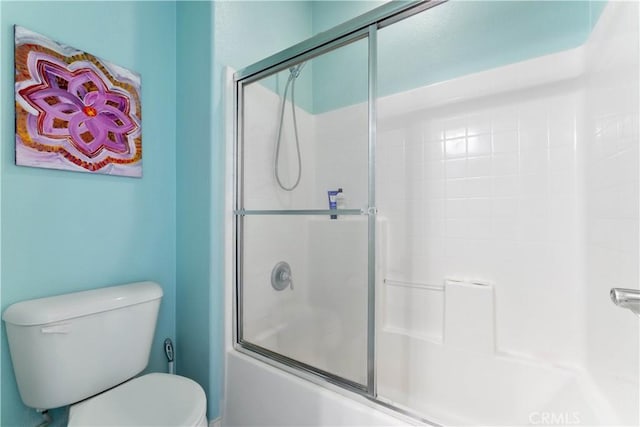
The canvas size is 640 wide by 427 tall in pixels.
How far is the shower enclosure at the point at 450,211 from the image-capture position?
1031 millimetres

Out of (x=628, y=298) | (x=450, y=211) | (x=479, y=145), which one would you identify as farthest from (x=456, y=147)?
(x=628, y=298)

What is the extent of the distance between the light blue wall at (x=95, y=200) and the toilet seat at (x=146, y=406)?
0.27 meters

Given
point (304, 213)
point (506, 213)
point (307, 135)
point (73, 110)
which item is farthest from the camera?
point (307, 135)

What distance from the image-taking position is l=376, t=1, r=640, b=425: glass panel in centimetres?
104

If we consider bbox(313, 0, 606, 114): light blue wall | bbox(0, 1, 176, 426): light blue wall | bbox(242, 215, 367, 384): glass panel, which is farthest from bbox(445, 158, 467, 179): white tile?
bbox(0, 1, 176, 426): light blue wall

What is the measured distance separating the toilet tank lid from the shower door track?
40 cm

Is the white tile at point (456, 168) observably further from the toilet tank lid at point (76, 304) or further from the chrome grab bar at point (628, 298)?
the toilet tank lid at point (76, 304)

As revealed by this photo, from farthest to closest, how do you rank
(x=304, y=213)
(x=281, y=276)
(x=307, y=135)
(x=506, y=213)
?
1. (x=307, y=135)
2. (x=281, y=276)
3. (x=506, y=213)
4. (x=304, y=213)

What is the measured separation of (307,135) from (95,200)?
1.09m

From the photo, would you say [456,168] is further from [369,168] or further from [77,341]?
[77,341]

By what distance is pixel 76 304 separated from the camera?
97 cm
